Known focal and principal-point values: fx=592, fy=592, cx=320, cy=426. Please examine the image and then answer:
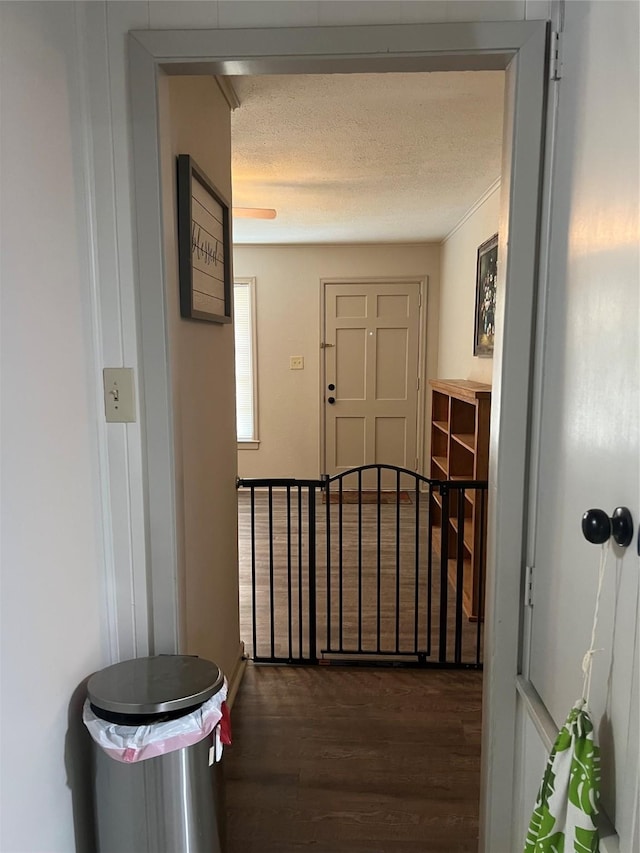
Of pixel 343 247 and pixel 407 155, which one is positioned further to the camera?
pixel 343 247

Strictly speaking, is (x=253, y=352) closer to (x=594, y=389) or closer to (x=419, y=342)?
(x=419, y=342)

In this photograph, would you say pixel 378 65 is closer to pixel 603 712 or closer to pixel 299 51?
pixel 299 51

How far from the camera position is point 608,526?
949 mm

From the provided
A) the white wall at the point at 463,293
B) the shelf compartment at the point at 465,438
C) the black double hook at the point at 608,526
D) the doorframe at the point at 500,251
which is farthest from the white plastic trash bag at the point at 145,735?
the white wall at the point at 463,293

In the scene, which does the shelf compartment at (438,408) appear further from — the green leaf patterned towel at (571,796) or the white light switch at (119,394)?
the green leaf patterned towel at (571,796)

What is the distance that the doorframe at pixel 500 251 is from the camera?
4.18ft

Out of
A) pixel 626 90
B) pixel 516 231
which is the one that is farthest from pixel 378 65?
pixel 626 90

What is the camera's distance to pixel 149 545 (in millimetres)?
1450

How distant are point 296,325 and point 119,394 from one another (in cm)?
481

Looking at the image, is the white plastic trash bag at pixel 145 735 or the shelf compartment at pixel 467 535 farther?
the shelf compartment at pixel 467 535

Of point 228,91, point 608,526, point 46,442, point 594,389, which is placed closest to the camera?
point 608,526

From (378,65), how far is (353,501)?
4775mm

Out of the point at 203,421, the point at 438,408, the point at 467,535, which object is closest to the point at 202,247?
the point at 203,421

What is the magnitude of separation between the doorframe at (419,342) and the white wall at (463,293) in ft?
0.61
